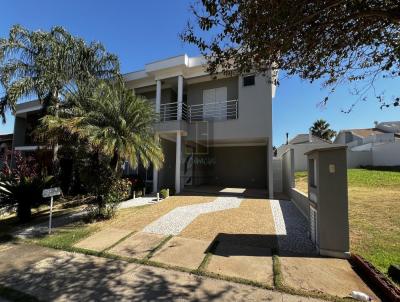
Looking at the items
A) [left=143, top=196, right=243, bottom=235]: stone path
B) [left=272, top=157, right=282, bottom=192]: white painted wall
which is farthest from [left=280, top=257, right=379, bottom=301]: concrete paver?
[left=272, top=157, right=282, bottom=192]: white painted wall

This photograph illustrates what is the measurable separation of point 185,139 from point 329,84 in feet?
33.4

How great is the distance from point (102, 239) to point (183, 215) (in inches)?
126

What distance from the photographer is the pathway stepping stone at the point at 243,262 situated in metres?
4.64

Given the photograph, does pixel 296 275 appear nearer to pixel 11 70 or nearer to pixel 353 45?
pixel 353 45

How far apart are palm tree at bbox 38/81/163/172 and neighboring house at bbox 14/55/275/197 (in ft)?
7.90

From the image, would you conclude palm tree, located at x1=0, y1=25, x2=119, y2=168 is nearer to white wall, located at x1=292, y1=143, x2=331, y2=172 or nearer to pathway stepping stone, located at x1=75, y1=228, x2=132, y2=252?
pathway stepping stone, located at x1=75, y1=228, x2=132, y2=252

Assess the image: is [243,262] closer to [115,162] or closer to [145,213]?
[145,213]

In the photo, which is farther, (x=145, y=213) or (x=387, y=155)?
(x=387, y=155)

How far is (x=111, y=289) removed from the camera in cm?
424

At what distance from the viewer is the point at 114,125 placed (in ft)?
29.1

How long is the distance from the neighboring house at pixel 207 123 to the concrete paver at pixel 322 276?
778cm

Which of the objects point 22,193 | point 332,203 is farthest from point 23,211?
point 332,203

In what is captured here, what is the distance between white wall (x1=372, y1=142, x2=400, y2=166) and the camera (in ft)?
82.0

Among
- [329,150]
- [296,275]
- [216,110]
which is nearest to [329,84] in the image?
[329,150]
